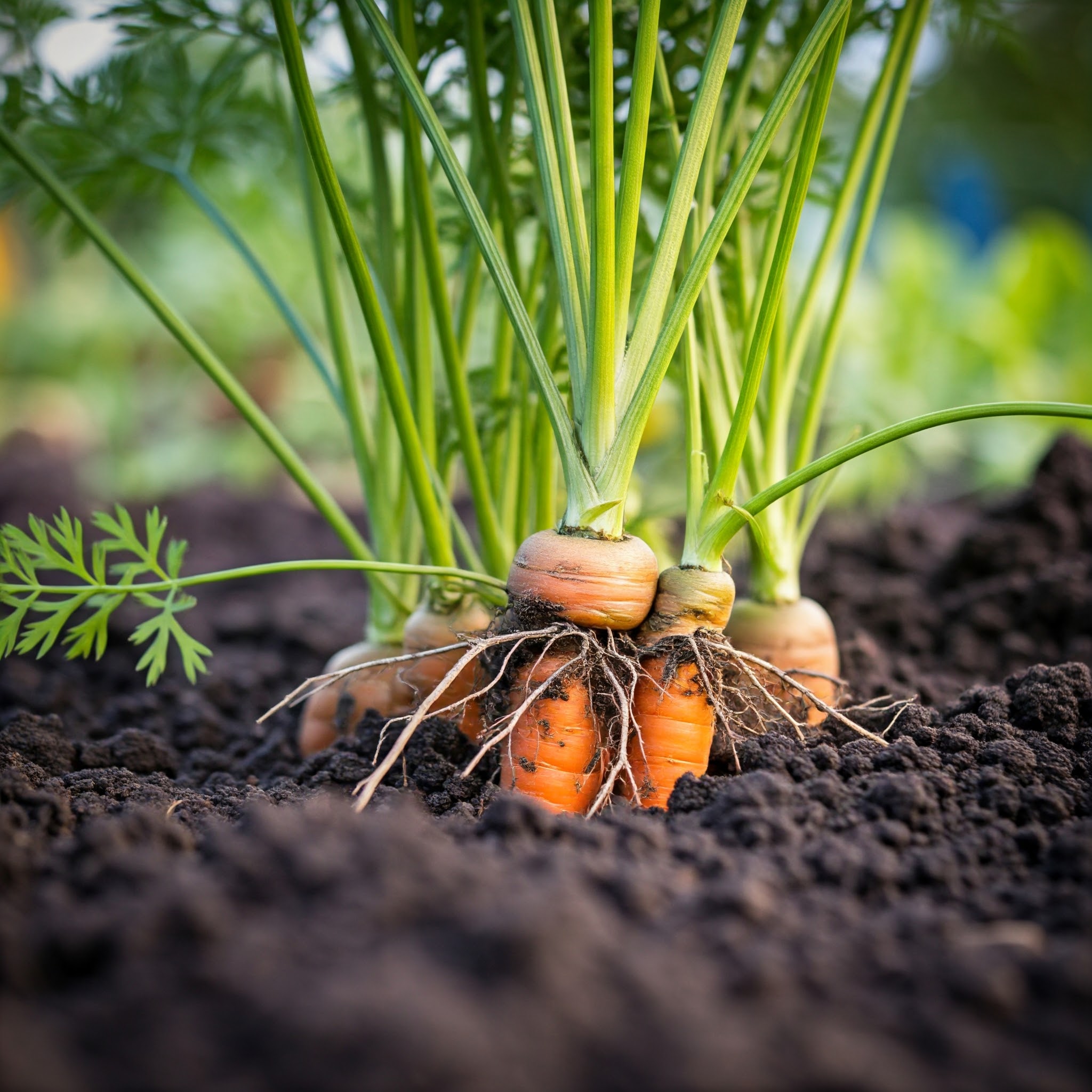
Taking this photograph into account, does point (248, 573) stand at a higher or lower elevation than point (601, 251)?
lower

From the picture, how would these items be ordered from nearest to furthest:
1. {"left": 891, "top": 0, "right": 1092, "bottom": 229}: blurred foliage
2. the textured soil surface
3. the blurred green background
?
the textured soil surface → the blurred green background → {"left": 891, "top": 0, "right": 1092, "bottom": 229}: blurred foliage

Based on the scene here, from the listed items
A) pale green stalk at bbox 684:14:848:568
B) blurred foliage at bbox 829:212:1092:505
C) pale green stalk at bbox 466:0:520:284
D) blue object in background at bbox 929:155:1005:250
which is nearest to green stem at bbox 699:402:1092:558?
pale green stalk at bbox 684:14:848:568

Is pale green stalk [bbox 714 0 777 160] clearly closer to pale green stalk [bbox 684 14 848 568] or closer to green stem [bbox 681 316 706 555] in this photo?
pale green stalk [bbox 684 14 848 568]

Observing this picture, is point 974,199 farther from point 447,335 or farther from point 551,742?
point 551,742

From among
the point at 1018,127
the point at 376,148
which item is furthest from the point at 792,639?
the point at 1018,127

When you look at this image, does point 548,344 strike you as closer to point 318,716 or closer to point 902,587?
point 318,716

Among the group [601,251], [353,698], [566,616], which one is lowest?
[353,698]
